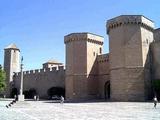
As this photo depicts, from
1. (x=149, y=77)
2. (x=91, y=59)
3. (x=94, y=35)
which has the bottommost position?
(x=149, y=77)

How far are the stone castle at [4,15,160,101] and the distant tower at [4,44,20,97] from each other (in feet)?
17.9

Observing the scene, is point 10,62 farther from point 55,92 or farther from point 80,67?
point 80,67

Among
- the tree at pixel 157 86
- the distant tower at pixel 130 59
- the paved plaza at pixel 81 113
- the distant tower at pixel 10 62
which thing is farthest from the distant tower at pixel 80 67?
A: the distant tower at pixel 10 62

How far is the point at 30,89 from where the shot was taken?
59219 mm

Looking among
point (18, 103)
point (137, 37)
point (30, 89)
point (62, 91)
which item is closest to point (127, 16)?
point (137, 37)

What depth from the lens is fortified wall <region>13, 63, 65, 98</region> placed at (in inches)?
2111

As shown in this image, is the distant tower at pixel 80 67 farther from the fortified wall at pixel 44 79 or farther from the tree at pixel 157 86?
the tree at pixel 157 86

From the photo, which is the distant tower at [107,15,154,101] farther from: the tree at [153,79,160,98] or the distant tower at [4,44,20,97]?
the distant tower at [4,44,20,97]

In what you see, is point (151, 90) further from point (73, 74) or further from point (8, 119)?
point (8, 119)

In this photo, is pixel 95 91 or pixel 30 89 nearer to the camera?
pixel 95 91

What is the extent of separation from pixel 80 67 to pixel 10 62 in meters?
25.9

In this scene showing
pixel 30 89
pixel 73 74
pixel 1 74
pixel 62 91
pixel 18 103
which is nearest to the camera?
pixel 18 103

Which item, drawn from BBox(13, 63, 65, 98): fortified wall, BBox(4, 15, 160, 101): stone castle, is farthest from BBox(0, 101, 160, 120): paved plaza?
BBox(13, 63, 65, 98): fortified wall

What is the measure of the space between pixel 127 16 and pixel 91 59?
1069 centimetres
